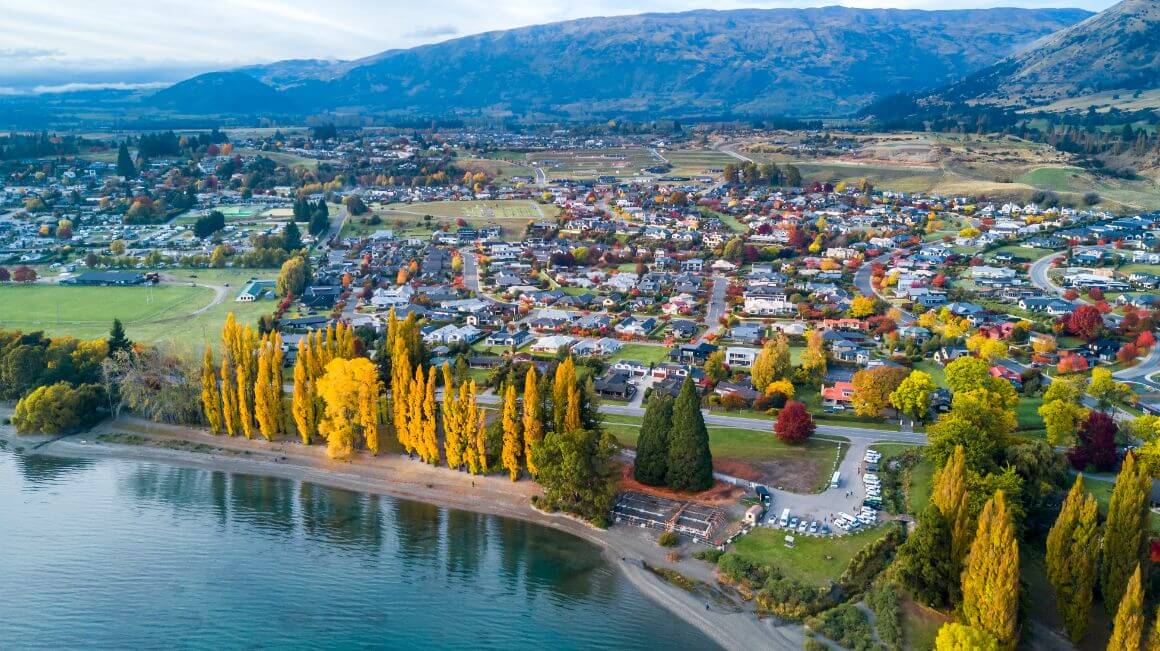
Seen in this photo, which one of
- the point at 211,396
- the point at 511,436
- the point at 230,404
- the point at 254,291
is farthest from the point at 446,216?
the point at 511,436

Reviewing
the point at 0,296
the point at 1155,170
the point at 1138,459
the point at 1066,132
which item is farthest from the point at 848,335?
the point at 1066,132

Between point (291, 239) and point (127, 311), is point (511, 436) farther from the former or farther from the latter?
point (291, 239)

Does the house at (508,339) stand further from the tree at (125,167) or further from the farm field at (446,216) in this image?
the tree at (125,167)

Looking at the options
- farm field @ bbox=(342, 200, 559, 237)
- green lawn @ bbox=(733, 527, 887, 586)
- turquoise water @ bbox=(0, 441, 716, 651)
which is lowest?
turquoise water @ bbox=(0, 441, 716, 651)

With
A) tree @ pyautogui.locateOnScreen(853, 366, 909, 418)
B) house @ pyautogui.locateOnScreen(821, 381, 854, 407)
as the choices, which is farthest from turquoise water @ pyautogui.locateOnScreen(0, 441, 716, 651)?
house @ pyautogui.locateOnScreen(821, 381, 854, 407)

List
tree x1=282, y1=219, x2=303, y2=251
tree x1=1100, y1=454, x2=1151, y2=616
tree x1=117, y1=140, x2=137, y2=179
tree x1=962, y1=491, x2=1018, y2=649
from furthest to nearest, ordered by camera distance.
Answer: tree x1=117, y1=140, x2=137, y2=179 → tree x1=282, y1=219, x2=303, y2=251 → tree x1=1100, y1=454, x2=1151, y2=616 → tree x1=962, y1=491, x2=1018, y2=649

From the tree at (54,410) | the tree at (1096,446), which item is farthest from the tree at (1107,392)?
the tree at (54,410)

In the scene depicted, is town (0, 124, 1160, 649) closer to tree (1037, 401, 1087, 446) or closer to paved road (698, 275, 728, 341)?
tree (1037, 401, 1087, 446)
